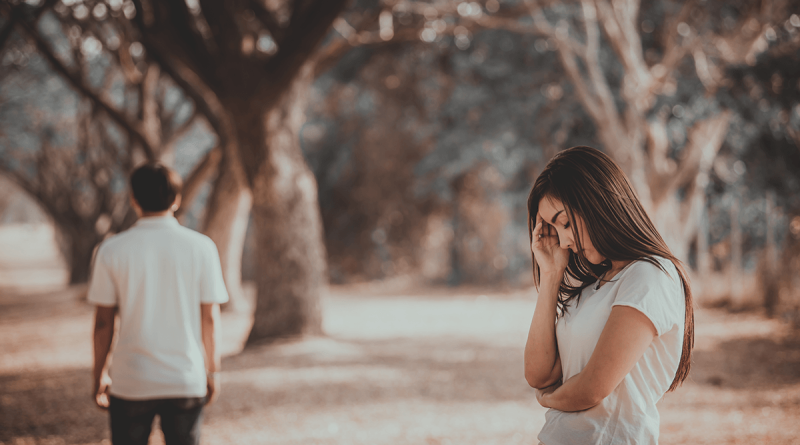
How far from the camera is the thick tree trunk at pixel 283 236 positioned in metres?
7.97

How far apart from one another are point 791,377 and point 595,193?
21.2 feet

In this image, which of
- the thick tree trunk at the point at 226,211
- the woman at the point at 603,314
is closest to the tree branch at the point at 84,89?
the thick tree trunk at the point at 226,211

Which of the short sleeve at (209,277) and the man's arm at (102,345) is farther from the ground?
the short sleeve at (209,277)

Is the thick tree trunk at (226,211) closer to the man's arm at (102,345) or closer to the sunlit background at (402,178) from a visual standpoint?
the sunlit background at (402,178)

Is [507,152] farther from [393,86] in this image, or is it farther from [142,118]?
[142,118]

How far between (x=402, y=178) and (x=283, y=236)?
10026 mm

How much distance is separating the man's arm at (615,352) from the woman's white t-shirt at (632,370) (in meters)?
0.05

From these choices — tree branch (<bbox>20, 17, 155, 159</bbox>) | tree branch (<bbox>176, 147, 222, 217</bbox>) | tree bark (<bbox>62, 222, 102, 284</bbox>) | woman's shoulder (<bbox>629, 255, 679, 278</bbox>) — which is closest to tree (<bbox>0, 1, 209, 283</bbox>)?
tree bark (<bbox>62, 222, 102, 284</bbox>)

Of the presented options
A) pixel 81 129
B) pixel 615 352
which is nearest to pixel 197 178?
pixel 81 129

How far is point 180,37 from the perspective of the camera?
7426 mm

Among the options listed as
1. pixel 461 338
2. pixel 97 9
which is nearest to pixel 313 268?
pixel 461 338

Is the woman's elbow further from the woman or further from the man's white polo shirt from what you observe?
the man's white polo shirt

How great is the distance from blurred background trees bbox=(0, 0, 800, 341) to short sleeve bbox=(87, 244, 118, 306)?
4316 mm

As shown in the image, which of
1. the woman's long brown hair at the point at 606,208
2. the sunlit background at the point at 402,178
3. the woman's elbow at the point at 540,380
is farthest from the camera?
the sunlit background at the point at 402,178
